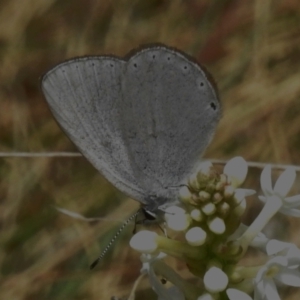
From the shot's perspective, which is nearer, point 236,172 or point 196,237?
point 196,237

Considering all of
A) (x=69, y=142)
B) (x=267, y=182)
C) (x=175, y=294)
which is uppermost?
(x=267, y=182)

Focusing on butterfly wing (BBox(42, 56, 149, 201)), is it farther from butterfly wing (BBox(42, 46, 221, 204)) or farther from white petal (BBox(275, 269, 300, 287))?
white petal (BBox(275, 269, 300, 287))

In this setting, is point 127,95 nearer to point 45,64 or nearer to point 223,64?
point 223,64

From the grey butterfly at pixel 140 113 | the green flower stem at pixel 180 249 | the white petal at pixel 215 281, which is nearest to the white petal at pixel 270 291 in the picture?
the white petal at pixel 215 281

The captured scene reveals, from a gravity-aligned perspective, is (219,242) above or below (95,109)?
below

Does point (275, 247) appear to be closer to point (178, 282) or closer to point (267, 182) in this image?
point (267, 182)

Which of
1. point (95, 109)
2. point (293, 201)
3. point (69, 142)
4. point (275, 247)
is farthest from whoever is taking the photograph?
point (69, 142)

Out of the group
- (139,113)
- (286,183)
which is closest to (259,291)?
(286,183)

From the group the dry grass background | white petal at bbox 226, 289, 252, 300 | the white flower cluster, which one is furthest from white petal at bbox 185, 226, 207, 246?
the dry grass background
